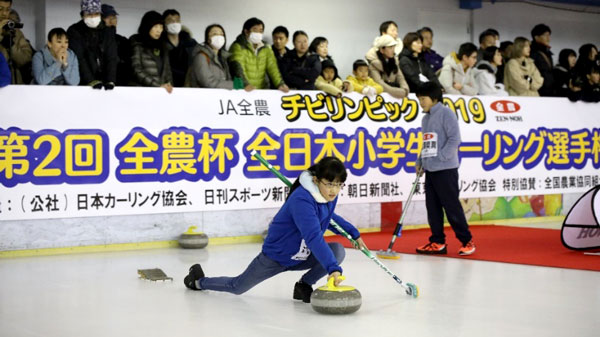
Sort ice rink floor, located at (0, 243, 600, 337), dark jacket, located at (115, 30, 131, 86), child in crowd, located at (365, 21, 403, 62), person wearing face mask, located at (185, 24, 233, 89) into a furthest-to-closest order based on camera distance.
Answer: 1. child in crowd, located at (365, 21, 403, 62)
2. person wearing face mask, located at (185, 24, 233, 89)
3. dark jacket, located at (115, 30, 131, 86)
4. ice rink floor, located at (0, 243, 600, 337)

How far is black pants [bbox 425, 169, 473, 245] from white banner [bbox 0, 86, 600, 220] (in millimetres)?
1860

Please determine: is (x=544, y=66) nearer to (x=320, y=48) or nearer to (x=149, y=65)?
(x=320, y=48)

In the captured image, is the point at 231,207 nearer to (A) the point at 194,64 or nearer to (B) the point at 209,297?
(A) the point at 194,64

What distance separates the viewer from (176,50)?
931 cm

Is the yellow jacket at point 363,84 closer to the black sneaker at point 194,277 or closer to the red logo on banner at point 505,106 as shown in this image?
the red logo on banner at point 505,106

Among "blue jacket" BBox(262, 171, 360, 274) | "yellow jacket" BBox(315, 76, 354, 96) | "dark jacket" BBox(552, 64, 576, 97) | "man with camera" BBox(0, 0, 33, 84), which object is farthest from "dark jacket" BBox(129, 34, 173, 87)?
"dark jacket" BBox(552, 64, 576, 97)

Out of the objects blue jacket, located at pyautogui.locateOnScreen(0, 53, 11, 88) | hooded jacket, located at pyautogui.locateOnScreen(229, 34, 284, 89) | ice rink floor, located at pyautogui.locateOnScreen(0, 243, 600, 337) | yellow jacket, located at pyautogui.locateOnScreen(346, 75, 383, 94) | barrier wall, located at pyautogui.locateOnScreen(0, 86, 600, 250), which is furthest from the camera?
yellow jacket, located at pyautogui.locateOnScreen(346, 75, 383, 94)

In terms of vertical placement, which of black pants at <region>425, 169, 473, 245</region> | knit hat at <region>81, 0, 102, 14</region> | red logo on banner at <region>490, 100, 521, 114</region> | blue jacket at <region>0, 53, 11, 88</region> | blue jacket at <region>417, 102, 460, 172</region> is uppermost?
knit hat at <region>81, 0, 102, 14</region>

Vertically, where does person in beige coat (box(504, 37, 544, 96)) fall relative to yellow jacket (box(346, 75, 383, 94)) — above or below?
above

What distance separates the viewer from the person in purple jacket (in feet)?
15.3

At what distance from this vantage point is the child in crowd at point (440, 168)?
757cm

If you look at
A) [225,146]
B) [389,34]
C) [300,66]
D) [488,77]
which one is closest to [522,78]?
[488,77]

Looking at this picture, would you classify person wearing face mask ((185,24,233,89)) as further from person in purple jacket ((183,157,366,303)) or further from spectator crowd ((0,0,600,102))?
person in purple jacket ((183,157,366,303))

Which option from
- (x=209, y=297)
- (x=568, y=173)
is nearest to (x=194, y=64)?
(x=209, y=297)
